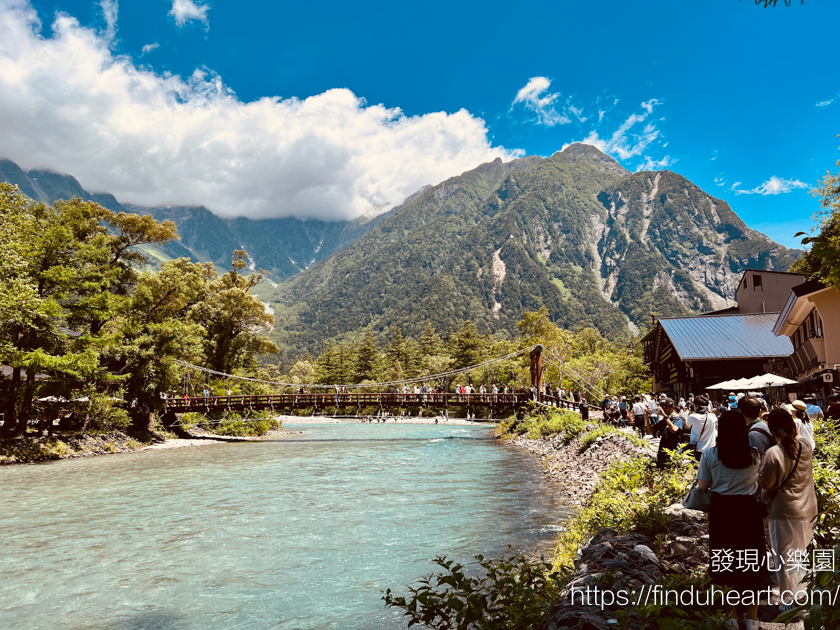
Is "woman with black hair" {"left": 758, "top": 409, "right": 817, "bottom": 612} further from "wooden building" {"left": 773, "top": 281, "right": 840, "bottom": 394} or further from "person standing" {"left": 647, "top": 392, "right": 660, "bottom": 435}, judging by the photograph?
"wooden building" {"left": 773, "top": 281, "right": 840, "bottom": 394}

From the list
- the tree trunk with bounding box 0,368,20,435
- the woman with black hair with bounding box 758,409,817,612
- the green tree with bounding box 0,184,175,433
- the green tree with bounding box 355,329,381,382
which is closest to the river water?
the tree trunk with bounding box 0,368,20,435

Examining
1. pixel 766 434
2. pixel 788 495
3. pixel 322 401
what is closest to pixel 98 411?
pixel 322 401

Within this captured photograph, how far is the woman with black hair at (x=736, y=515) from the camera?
418cm

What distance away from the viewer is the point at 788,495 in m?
4.47

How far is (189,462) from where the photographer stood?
966 inches

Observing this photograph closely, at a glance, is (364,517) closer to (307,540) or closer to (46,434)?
(307,540)

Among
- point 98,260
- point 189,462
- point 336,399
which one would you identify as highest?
point 98,260

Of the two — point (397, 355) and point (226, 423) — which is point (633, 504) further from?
point (397, 355)

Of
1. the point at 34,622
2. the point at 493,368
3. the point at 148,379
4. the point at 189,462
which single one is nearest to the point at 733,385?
the point at 34,622

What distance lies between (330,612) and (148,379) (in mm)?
26680

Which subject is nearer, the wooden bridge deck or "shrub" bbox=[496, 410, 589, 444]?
"shrub" bbox=[496, 410, 589, 444]

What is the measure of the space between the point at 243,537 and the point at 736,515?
9893 millimetres

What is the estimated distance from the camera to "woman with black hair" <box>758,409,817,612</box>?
4.40 m

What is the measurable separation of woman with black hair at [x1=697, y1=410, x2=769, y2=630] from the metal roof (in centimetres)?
2423
